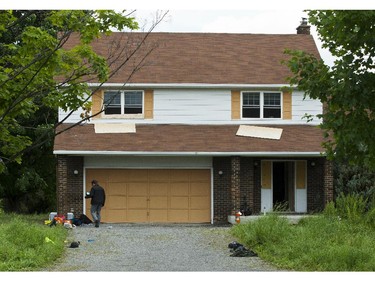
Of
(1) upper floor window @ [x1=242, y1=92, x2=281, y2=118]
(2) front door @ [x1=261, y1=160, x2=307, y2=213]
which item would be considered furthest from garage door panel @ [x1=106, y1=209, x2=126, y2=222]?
(1) upper floor window @ [x1=242, y1=92, x2=281, y2=118]

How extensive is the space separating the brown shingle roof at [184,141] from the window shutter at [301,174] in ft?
4.34

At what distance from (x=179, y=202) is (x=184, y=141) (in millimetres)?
2382

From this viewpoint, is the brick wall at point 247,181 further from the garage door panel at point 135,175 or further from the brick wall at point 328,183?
the garage door panel at point 135,175

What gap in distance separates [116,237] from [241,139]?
8870 millimetres

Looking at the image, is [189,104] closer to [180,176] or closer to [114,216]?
[180,176]

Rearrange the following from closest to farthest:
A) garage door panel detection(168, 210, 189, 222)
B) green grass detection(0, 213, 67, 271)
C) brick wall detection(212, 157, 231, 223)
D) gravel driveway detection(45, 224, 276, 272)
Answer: green grass detection(0, 213, 67, 271)
gravel driveway detection(45, 224, 276, 272)
brick wall detection(212, 157, 231, 223)
garage door panel detection(168, 210, 189, 222)

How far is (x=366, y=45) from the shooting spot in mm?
14828

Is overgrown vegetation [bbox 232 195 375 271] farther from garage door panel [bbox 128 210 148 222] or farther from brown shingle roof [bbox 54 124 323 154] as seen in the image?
garage door panel [bbox 128 210 148 222]

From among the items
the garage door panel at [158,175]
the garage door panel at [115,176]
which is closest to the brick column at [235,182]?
the garage door panel at [158,175]

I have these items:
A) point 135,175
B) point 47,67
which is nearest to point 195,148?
point 135,175

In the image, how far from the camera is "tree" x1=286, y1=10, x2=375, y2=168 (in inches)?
573

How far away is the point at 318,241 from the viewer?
61.0 feet

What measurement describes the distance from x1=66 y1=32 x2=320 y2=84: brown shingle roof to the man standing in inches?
191

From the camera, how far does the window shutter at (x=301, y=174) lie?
103 feet
